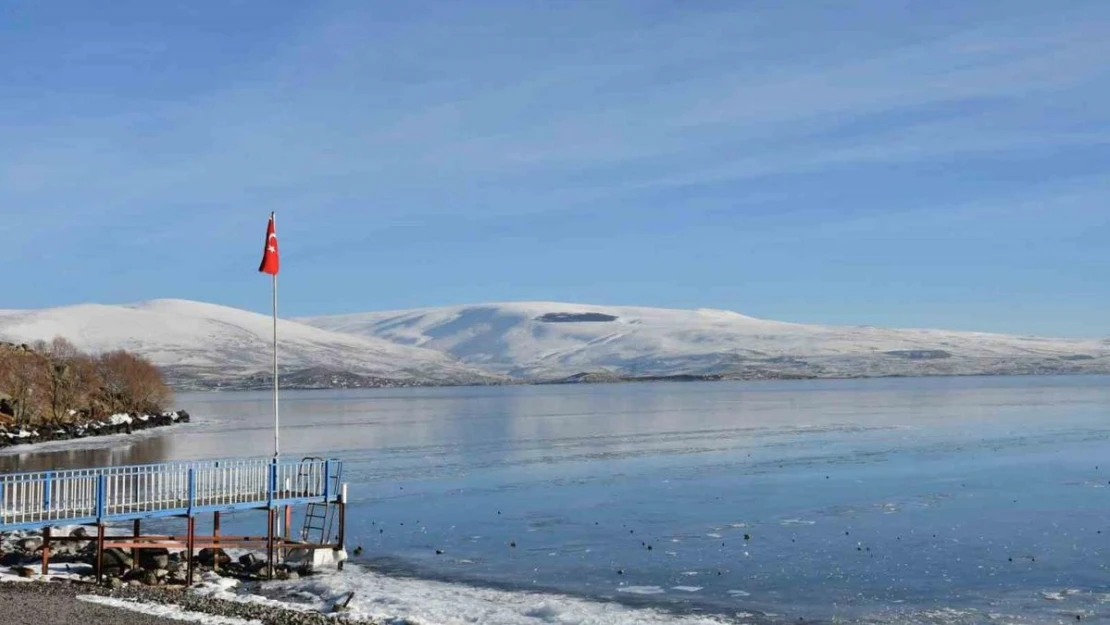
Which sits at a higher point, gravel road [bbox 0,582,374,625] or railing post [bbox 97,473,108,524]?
railing post [bbox 97,473,108,524]

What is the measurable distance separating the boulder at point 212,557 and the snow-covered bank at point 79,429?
35.9m

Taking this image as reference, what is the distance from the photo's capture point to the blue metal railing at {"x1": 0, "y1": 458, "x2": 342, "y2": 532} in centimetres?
2222

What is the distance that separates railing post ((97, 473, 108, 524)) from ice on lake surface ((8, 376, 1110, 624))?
14.5ft

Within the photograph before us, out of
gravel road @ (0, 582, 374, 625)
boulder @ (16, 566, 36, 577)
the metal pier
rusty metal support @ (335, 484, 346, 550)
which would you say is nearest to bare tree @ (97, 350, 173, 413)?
the metal pier

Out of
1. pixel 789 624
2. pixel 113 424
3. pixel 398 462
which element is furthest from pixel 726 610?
pixel 113 424

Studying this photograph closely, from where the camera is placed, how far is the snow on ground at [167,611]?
58.3ft

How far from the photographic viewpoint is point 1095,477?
36.8 m

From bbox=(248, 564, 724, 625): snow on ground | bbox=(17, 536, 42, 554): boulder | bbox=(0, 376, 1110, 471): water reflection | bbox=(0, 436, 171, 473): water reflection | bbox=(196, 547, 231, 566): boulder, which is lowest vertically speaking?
bbox=(248, 564, 724, 625): snow on ground

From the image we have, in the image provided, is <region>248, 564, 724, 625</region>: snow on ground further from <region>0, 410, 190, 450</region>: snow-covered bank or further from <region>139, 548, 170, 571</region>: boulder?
<region>0, 410, 190, 450</region>: snow-covered bank

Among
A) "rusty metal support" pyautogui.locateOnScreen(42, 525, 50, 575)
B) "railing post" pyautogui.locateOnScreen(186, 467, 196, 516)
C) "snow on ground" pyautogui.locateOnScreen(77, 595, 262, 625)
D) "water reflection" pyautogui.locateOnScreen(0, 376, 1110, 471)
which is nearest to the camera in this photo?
"snow on ground" pyautogui.locateOnScreen(77, 595, 262, 625)

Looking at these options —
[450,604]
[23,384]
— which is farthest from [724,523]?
[23,384]

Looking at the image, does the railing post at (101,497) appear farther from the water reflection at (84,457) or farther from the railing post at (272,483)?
the water reflection at (84,457)

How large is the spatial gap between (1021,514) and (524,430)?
137 ft

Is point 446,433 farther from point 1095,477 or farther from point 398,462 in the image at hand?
point 1095,477
